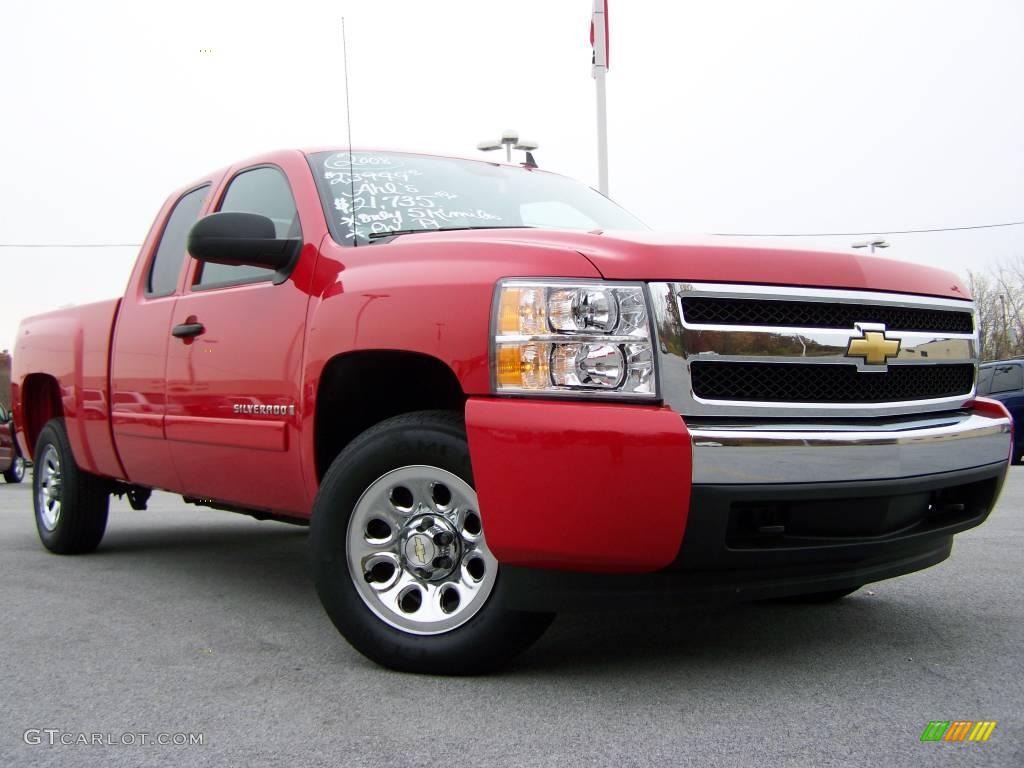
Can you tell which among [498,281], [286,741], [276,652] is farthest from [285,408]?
[286,741]

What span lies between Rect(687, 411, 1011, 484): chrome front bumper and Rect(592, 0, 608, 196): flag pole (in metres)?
13.7

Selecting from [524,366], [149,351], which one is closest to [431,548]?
[524,366]

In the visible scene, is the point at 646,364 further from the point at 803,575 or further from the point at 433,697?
the point at 433,697

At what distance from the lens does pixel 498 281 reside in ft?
9.87

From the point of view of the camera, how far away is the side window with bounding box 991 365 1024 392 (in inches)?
640

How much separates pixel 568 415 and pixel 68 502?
4.08 meters

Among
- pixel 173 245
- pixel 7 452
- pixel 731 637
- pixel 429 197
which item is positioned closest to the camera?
pixel 731 637

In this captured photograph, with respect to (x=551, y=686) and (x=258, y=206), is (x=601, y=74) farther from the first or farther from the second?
(x=551, y=686)

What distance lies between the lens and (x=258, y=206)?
4.55 metres

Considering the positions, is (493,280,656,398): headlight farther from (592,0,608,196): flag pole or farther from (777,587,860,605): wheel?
(592,0,608,196): flag pole

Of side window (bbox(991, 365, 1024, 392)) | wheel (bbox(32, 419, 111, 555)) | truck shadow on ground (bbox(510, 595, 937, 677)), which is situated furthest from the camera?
side window (bbox(991, 365, 1024, 392))

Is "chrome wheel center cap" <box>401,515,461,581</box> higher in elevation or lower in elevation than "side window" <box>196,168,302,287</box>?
lower

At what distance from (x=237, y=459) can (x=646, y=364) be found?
1.92m

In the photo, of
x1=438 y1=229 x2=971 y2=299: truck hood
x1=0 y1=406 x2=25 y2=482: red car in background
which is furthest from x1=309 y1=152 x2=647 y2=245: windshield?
x1=0 y1=406 x2=25 y2=482: red car in background
